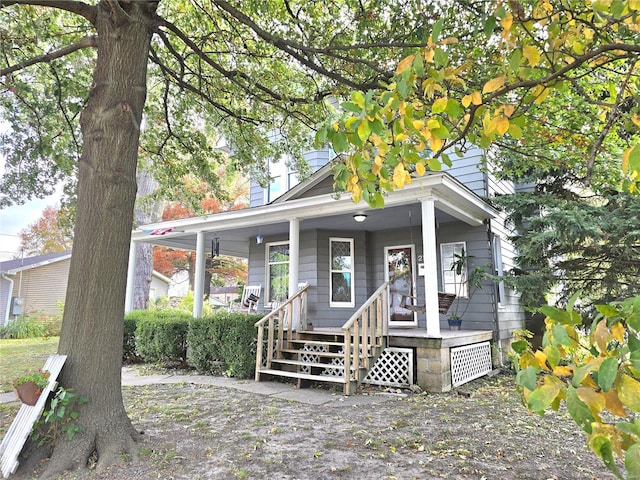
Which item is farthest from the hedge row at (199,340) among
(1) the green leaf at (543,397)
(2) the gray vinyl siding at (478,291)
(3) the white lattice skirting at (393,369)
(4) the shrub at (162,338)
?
(1) the green leaf at (543,397)

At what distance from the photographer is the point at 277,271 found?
34.6 feet

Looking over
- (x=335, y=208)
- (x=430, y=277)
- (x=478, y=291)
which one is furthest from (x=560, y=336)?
(x=478, y=291)

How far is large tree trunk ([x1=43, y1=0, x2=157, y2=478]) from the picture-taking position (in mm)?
3172

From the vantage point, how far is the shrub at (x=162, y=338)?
26.4 feet

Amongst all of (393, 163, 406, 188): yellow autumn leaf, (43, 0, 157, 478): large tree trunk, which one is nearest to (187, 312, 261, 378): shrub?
(43, 0, 157, 478): large tree trunk

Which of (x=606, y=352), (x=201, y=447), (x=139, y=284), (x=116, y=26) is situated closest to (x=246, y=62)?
(x=116, y=26)

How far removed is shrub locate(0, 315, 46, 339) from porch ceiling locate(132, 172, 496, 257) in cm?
714

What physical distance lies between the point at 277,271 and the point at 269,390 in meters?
4.79

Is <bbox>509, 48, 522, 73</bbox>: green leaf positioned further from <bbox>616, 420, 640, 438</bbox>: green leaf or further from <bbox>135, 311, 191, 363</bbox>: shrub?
<bbox>135, 311, 191, 363</bbox>: shrub

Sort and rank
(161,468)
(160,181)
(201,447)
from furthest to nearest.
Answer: (160,181) → (201,447) → (161,468)

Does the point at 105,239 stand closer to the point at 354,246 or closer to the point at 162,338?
the point at 162,338

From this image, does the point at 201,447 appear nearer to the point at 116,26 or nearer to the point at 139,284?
the point at 116,26

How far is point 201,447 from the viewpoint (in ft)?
11.3

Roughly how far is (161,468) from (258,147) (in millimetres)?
5838
